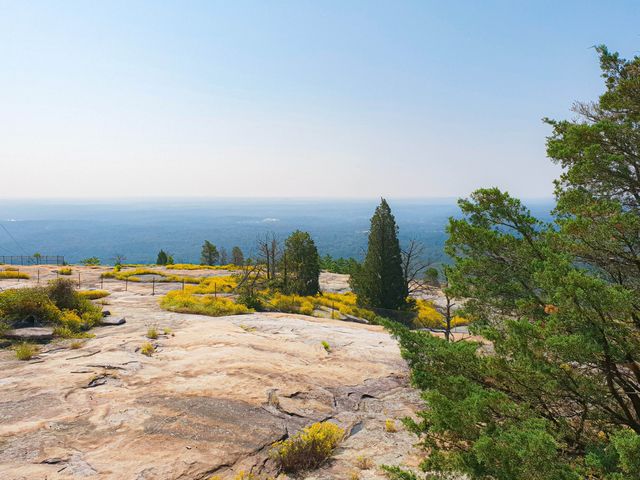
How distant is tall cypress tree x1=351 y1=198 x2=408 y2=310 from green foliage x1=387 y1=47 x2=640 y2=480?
77.8ft

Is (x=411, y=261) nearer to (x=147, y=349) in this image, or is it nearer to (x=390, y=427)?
(x=147, y=349)

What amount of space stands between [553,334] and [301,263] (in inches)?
1213

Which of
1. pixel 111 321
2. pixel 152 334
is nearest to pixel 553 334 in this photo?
pixel 152 334

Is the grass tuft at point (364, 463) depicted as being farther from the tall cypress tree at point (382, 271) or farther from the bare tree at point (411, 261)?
the bare tree at point (411, 261)

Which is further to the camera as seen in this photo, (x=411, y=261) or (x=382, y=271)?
(x=411, y=261)

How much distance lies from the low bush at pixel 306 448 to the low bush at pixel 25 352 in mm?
9777

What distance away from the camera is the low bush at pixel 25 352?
12.3 metres

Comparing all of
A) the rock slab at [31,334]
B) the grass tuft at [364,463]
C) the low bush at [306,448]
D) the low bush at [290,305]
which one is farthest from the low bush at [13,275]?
the grass tuft at [364,463]

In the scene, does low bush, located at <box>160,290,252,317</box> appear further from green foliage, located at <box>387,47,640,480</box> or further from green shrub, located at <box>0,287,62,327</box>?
green foliage, located at <box>387,47,640,480</box>

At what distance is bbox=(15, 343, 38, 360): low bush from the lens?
12.3m

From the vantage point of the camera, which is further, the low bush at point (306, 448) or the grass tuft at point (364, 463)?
the grass tuft at point (364, 463)

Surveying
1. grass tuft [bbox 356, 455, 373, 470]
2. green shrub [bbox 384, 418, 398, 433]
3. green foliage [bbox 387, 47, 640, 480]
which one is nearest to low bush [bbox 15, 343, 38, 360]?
grass tuft [bbox 356, 455, 373, 470]

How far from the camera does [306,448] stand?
7.97 meters

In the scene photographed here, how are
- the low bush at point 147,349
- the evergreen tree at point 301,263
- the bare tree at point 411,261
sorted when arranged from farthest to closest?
the evergreen tree at point 301,263
the bare tree at point 411,261
the low bush at point 147,349
